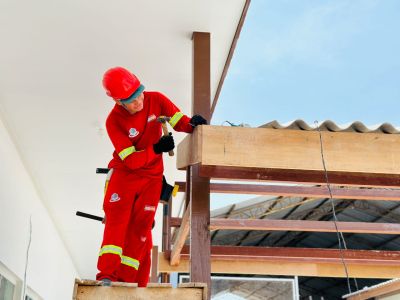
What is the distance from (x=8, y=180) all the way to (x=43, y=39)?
2.35m

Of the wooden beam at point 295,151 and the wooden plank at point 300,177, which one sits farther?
the wooden plank at point 300,177

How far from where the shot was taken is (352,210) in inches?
749

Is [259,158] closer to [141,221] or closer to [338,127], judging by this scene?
[338,127]

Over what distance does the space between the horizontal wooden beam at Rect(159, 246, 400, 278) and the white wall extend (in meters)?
1.92

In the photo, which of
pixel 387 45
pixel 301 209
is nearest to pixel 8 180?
pixel 301 209

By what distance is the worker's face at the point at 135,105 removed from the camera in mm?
3857

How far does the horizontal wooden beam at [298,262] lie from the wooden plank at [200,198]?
2780 mm

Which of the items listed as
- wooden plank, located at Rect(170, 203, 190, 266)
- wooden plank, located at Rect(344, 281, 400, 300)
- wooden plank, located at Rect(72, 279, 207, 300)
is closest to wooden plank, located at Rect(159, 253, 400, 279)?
wooden plank, located at Rect(344, 281, 400, 300)

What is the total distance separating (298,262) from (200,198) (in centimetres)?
376

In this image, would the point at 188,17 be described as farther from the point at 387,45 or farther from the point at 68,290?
the point at 387,45

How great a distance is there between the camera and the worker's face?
3.86 metres

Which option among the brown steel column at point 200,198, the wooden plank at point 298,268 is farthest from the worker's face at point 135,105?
the wooden plank at point 298,268

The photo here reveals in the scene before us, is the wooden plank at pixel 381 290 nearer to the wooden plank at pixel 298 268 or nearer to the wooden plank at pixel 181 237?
the wooden plank at pixel 298 268

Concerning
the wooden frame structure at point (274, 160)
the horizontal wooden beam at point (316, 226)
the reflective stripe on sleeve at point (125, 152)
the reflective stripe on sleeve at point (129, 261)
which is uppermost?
the horizontal wooden beam at point (316, 226)
